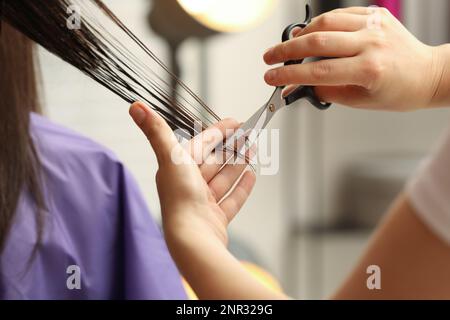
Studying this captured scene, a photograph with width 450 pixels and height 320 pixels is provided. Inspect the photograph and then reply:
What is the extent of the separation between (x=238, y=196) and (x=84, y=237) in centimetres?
27

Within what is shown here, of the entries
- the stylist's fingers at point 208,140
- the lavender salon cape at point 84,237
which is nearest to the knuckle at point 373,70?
the stylist's fingers at point 208,140

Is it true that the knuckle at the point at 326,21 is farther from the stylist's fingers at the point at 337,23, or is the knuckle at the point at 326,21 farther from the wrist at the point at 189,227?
the wrist at the point at 189,227

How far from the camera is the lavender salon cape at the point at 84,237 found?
0.72 metres

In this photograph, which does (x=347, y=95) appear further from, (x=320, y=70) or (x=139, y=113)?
(x=139, y=113)

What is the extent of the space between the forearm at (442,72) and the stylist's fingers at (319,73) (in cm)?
8

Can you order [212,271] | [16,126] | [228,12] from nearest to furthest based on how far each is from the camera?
[212,271] → [16,126] → [228,12]

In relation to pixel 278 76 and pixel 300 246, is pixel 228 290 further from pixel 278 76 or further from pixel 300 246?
pixel 300 246

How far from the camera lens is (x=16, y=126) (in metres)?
0.67

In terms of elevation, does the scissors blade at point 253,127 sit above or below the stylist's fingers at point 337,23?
below

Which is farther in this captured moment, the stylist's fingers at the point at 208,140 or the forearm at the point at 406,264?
the forearm at the point at 406,264

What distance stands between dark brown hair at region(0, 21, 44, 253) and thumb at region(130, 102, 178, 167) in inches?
7.1

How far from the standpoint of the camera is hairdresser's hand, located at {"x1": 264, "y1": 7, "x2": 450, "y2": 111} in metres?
0.51

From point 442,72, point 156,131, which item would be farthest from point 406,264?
Answer: point 156,131

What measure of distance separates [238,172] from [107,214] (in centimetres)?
26
